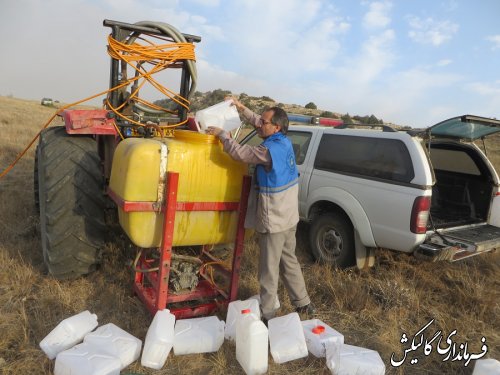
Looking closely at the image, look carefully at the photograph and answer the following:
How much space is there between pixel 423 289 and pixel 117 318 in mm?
2978

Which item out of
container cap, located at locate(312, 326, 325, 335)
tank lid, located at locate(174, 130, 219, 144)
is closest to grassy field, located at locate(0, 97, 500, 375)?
container cap, located at locate(312, 326, 325, 335)

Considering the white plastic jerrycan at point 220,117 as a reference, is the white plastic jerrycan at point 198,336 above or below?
below

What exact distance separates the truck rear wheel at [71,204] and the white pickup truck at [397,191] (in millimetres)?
2501

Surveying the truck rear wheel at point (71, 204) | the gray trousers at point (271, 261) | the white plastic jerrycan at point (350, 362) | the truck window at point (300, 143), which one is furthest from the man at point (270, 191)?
the truck window at point (300, 143)

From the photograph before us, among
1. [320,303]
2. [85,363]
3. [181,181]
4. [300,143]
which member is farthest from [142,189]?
[300,143]

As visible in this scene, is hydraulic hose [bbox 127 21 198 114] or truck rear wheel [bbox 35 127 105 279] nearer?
truck rear wheel [bbox 35 127 105 279]

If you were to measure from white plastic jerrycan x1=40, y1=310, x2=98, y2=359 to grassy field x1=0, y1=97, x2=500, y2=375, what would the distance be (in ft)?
0.32

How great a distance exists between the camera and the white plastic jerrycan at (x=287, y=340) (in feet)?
8.96

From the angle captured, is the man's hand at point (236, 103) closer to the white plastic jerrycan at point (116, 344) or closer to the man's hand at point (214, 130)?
the man's hand at point (214, 130)

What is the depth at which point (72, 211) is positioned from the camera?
3242mm

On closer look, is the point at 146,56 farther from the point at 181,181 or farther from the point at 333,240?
the point at 333,240

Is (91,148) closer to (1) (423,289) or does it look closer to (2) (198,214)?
(2) (198,214)

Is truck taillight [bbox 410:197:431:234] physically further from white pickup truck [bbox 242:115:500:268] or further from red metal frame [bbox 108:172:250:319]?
red metal frame [bbox 108:172:250:319]

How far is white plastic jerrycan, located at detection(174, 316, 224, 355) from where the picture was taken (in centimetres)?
276
